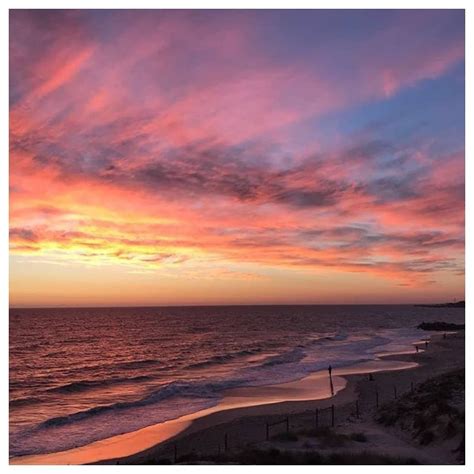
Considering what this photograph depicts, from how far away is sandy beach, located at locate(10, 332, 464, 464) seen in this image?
867 inches

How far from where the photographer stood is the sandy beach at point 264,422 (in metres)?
22.0

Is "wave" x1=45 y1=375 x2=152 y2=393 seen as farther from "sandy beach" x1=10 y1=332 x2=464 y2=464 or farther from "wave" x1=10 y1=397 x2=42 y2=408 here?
"sandy beach" x1=10 y1=332 x2=464 y2=464

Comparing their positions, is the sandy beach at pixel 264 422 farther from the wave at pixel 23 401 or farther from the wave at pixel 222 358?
the wave at pixel 222 358

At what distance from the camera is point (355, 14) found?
1758 centimetres

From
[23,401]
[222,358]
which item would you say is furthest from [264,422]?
[222,358]

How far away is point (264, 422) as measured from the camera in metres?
28.5

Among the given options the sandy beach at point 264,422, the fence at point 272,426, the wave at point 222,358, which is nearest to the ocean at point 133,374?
the wave at point 222,358

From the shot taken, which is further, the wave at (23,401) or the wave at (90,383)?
the wave at (90,383)

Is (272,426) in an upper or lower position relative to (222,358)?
upper

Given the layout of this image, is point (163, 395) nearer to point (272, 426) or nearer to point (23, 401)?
point (23, 401)

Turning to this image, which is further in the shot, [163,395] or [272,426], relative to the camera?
[163,395]
